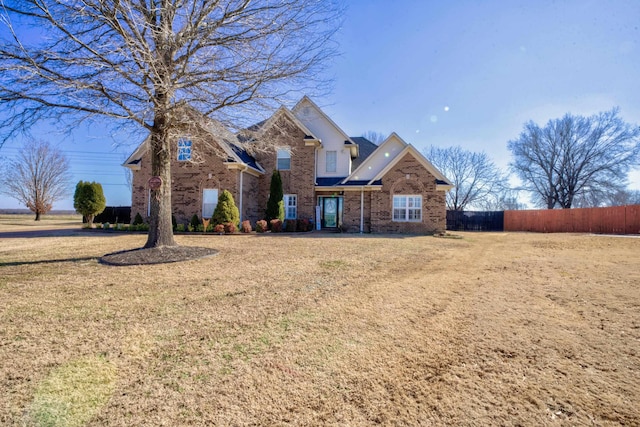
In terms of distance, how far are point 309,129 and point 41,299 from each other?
16.5 metres

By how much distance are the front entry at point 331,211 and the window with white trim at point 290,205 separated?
178cm

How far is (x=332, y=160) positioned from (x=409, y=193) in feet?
18.3

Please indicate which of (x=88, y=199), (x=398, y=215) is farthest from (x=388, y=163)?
(x=88, y=199)

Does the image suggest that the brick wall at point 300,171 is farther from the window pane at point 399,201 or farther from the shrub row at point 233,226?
the window pane at point 399,201

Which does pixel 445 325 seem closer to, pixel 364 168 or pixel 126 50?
pixel 126 50

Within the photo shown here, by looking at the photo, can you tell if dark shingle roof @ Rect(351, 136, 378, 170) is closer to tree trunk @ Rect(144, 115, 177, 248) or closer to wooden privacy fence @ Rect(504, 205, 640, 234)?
tree trunk @ Rect(144, 115, 177, 248)

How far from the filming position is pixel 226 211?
47.6ft

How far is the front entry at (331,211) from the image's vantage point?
1862 centimetres

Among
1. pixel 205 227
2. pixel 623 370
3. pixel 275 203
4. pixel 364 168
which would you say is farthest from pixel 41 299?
pixel 364 168

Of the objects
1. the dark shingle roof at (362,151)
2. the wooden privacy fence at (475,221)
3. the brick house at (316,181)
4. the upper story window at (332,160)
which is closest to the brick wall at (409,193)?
the brick house at (316,181)

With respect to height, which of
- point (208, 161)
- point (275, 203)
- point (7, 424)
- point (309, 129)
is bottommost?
point (7, 424)

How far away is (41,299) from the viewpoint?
13.9ft

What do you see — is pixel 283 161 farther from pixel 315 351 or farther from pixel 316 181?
pixel 315 351

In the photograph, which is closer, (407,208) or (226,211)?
(226,211)
